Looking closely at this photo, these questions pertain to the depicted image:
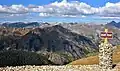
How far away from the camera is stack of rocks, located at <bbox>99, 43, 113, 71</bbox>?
55.5 meters

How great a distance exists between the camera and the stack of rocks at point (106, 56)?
55531 mm

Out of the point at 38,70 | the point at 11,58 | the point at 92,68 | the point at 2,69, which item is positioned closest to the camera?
the point at 2,69

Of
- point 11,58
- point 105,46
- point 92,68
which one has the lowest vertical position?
point 11,58

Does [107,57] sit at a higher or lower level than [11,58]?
higher

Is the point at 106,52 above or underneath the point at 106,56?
above

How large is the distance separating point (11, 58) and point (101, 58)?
106 m

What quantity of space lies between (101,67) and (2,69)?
56.1 ft

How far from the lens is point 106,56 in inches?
2188

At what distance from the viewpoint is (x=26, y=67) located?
5472cm

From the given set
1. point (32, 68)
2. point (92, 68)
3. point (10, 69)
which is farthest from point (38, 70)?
point (92, 68)

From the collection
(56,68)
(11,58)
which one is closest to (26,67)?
(56,68)

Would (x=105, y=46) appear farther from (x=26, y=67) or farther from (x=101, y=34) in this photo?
(x=26, y=67)

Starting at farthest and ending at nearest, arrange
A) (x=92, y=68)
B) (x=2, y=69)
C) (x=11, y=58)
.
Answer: (x=11, y=58)
(x=92, y=68)
(x=2, y=69)

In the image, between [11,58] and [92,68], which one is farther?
[11,58]
